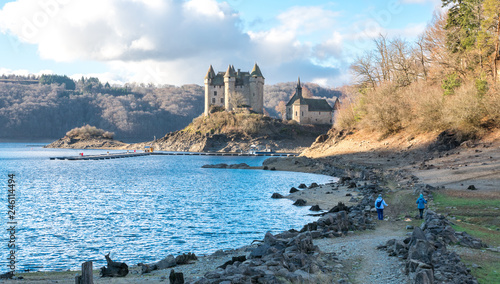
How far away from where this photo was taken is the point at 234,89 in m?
139

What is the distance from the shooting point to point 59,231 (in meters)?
25.6

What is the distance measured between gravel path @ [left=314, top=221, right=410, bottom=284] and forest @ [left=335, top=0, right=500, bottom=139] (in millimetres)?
35446

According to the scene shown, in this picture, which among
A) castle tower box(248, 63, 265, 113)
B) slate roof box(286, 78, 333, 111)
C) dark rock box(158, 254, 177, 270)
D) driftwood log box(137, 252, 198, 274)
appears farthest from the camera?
castle tower box(248, 63, 265, 113)

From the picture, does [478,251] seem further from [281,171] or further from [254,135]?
[254,135]

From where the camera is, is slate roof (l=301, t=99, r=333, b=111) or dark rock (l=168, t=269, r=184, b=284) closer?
dark rock (l=168, t=269, r=184, b=284)

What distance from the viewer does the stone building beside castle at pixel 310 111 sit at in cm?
13500

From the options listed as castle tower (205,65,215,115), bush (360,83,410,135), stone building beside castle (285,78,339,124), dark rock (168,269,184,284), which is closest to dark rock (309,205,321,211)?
dark rock (168,269,184,284)

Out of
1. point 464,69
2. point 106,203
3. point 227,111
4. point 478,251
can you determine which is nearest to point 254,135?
point 227,111

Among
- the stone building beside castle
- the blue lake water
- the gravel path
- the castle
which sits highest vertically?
the castle

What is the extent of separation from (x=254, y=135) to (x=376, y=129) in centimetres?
6578

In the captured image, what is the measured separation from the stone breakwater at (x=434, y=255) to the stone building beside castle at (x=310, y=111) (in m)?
120

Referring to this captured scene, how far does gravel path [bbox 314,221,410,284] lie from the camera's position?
12016 mm

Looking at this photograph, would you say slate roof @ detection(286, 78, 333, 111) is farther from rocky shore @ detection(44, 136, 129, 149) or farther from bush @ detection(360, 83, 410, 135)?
rocky shore @ detection(44, 136, 129, 149)

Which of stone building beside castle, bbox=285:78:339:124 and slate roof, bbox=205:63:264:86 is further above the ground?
slate roof, bbox=205:63:264:86
